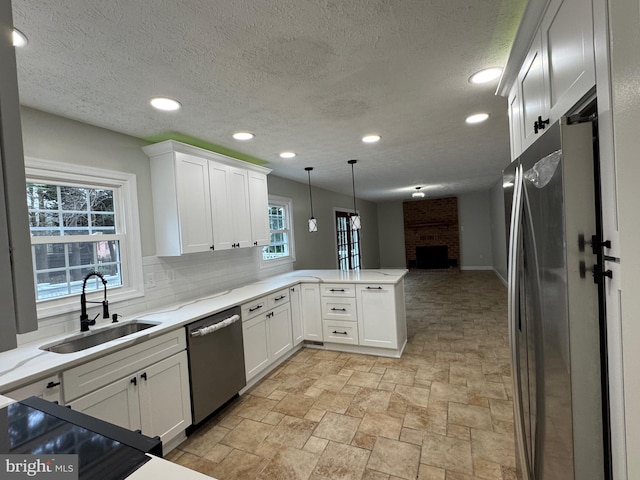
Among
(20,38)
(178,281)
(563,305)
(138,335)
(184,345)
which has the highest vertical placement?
(20,38)

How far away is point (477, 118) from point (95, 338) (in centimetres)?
349

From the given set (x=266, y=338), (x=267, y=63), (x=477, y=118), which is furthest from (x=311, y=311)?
(x=267, y=63)

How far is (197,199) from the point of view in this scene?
9.37ft

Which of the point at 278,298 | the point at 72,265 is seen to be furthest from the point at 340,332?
the point at 72,265

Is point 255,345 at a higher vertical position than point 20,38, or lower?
lower

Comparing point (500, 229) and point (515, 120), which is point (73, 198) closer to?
point (515, 120)

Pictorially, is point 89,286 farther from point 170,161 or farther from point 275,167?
point 275,167

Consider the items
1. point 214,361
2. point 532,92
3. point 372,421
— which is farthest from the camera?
point 214,361

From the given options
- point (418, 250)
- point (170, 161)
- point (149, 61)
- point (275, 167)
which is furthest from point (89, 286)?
point (418, 250)

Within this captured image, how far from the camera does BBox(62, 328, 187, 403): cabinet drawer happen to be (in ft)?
5.19

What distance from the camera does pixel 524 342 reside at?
1184 millimetres

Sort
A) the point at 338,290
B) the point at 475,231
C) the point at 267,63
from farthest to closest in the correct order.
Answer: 1. the point at 475,231
2. the point at 338,290
3. the point at 267,63

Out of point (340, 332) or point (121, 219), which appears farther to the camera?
point (340, 332)

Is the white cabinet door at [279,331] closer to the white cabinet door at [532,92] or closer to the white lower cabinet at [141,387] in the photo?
the white lower cabinet at [141,387]
